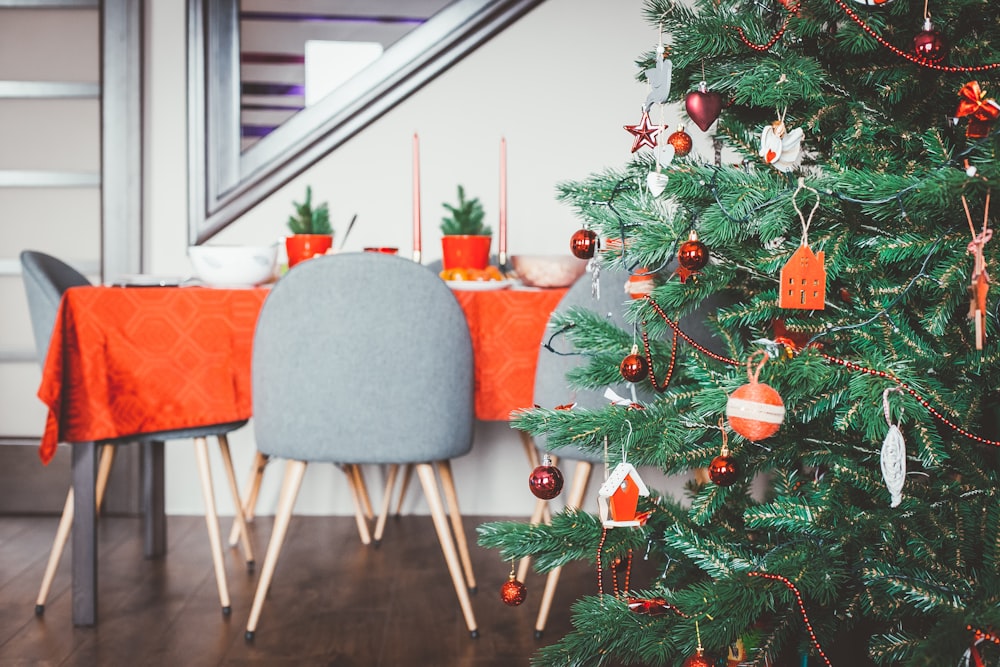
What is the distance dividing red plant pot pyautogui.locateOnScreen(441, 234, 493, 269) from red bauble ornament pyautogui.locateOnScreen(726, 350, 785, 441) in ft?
3.66

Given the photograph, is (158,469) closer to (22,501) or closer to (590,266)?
(22,501)

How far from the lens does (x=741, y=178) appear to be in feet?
3.28

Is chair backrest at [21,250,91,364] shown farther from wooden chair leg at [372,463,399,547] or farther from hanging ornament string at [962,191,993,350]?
hanging ornament string at [962,191,993,350]

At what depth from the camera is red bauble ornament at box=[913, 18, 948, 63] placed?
0.91 meters

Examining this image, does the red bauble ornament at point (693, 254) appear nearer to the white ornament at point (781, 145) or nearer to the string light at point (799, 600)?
the white ornament at point (781, 145)

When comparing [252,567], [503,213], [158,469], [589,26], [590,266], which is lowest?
[252,567]

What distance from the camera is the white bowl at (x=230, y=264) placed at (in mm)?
1916

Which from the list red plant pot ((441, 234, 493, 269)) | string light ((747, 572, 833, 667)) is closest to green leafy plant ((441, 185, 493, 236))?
red plant pot ((441, 234, 493, 269))

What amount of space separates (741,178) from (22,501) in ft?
8.17

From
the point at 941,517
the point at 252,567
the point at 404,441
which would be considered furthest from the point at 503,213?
the point at 941,517

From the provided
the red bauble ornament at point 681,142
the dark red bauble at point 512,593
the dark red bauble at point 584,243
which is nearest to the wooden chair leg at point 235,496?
the dark red bauble at point 512,593

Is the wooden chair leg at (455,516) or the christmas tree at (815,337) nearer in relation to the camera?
the christmas tree at (815,337)

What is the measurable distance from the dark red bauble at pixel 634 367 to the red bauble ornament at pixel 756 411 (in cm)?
19

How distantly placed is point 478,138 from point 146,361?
1.26 metres
